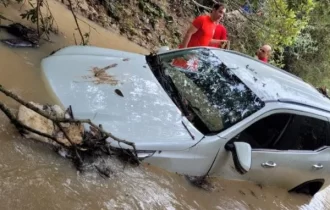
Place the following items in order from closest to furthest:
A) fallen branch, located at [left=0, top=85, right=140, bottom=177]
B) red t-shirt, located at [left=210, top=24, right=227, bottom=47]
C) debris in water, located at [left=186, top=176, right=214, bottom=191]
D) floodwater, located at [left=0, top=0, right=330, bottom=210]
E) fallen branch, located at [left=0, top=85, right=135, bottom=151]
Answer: floodwater, located at [left=0, top=0, right=330, bottom=210] → fallen branch, located at [left=0, top=85, right=135, bottom=151] → fallen branch, located at [left=0, top=85, right=140, bottom=177] → debris in water, located at [left=186, top=176, right=214, bottom=191] → red t-shirt, located at [left=210, top=24, right=227, bottom=47]

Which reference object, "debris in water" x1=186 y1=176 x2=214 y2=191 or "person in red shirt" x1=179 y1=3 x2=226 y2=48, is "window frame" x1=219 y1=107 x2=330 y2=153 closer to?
"debris in water" x1=186 y1=176 x2=214 y2=191

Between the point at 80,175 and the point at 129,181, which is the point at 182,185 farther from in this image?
Result: the point at 80,175

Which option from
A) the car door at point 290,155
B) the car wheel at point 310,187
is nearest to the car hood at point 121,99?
the car door at point 290,155

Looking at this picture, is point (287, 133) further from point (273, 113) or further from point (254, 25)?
point (254, 25)

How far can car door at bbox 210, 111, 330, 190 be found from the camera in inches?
180

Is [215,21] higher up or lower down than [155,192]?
higher up

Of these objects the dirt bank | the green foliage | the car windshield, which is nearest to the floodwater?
the car windshield

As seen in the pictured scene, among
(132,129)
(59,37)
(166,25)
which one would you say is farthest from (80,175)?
(166,25)

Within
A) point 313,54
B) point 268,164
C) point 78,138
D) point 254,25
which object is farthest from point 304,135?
point 313,54

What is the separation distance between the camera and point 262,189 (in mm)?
4973

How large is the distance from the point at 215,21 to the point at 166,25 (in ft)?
14.9

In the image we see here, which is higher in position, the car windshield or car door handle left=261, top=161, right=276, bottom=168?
the car windshield

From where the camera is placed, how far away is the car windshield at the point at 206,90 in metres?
4.29

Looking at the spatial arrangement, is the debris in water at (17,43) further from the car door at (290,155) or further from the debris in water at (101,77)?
the car door at (290,155)
